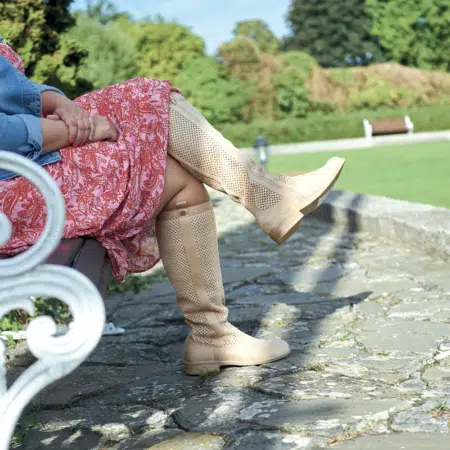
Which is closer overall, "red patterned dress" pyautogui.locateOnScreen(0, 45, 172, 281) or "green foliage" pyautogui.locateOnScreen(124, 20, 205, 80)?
"red patterned dress" pyautogui.locateOnScreen(0, 45, 172, 281)

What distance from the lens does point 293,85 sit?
125ft

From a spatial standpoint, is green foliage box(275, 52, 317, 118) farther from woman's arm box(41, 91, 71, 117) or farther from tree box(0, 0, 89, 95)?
woman's arm box(41, 91, 71, 117)

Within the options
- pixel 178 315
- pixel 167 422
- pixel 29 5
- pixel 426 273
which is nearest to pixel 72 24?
pixel 29 5

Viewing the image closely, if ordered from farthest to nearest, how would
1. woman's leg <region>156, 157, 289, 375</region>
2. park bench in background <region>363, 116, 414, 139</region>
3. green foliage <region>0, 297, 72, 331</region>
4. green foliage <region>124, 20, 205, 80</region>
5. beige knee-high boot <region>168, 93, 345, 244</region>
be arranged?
green foliage <region>124, 20, 205, 80</region> → park bench in background <region>363, 116, 414, 139</region> → green foliage <region>0, 297, 72, 331</region> → woman's leg <region>156, 157, 289, 375</region> → beige knee-high boot <region>168, 93, 345, 244</region>

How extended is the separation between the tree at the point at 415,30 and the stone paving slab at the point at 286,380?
165 feet

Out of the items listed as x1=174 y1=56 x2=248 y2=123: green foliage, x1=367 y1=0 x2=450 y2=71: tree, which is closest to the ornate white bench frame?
x1=174 y1=56 x2=248 y2=123: green foliage

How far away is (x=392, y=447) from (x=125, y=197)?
1.00 metres

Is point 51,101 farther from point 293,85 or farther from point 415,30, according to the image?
point 415,30

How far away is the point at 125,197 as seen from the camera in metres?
2.59

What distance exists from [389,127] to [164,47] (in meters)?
16.5

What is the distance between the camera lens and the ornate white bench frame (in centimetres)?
166

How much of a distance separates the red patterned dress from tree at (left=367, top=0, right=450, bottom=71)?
51.9 meters

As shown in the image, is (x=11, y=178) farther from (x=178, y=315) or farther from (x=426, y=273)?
(x=426, y=273)

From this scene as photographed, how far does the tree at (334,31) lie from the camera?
5944 centimetres
